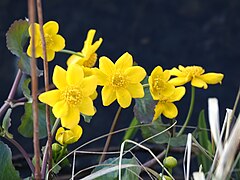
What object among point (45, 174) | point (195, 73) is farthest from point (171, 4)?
point (45, 174)

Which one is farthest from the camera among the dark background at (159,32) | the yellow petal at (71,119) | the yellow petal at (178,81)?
the dark background at (159,32)

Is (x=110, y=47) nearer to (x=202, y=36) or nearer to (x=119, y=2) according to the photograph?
(x=119, y=2)

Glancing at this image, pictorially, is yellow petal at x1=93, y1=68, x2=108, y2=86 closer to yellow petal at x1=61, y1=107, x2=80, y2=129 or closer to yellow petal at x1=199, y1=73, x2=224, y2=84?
yellow petal at x1=61, y1=107, x2=80, y2=129

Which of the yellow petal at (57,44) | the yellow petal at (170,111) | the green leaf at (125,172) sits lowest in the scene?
the green leaf at (125,172)

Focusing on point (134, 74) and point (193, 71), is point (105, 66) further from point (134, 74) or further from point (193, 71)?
point (193, 71)

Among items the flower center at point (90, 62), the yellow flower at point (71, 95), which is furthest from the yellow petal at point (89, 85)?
the flower center at point (90, 62)

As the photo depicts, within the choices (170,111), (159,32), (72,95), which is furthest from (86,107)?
(159,32)

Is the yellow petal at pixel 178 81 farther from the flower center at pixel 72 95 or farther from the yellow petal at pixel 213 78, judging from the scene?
the flower center at pixel 72 95
